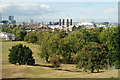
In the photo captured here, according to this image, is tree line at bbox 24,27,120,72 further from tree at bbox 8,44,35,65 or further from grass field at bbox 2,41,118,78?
tree at bbox 8,44,35,65

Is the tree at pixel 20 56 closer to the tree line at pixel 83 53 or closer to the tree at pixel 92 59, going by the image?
the tree line at pixel 83 53

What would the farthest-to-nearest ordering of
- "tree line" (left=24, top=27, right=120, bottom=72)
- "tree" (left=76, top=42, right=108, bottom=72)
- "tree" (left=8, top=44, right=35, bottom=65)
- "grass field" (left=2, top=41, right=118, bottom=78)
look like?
"tree" (left=8, top=44, right=35, bottom=65)
"tree line" (left=24, top=27, right=120, bottom=72)
"tree" (left=76, top=42, right=108, bottom=72)
"grass field" (left=2, top=41, right=118, bottom=78)

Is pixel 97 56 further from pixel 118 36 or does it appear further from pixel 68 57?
pixel 118 36

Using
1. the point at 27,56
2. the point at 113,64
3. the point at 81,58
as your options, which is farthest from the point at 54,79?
the point at 113,64

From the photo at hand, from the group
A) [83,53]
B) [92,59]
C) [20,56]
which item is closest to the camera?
[92,59]

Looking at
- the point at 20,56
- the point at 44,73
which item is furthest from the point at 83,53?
the point at 20,56

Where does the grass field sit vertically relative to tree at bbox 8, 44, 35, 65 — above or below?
below

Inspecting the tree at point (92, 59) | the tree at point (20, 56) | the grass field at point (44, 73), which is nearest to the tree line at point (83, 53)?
the tree at point (92, 59)

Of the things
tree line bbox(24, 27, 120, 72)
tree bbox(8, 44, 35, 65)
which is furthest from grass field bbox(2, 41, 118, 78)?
tree bbox(8, 44, 35, 65)

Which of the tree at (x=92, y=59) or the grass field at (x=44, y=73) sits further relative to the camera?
the tree at (x=92, y=59)

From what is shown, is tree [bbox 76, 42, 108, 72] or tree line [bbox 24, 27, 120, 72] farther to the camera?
tree line [bbox 24, 27, 120, 72]

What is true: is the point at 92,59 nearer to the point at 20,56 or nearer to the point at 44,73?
the point at 44,73
